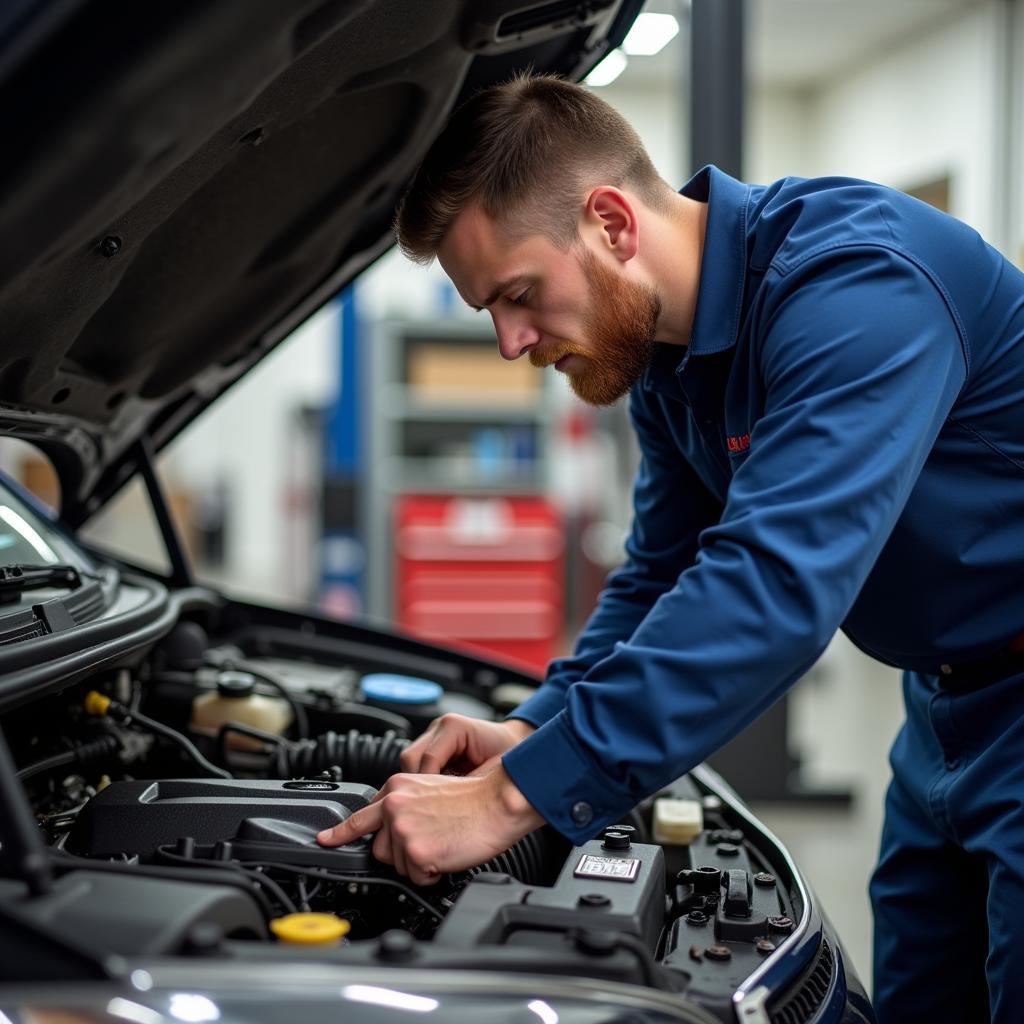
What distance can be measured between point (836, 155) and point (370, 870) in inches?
287

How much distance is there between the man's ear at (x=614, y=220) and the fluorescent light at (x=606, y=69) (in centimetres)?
44

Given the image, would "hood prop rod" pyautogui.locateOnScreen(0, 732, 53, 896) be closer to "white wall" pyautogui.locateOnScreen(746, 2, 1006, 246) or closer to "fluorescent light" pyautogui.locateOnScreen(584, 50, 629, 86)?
"fluorescent light" pyautogui.locateOnScreen(584, 50, 629, 86)

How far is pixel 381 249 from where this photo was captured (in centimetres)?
177

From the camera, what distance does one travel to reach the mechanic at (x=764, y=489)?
3.16 feet

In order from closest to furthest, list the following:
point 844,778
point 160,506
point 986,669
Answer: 1. point 986,669
2. point 160,506
3. point 844,778

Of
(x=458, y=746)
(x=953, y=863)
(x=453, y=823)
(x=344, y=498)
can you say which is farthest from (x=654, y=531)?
(x=344, y=498)

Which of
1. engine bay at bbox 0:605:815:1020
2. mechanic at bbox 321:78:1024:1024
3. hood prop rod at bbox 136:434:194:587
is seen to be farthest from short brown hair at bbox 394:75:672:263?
hood prop rod at bbox 136:434:194:587

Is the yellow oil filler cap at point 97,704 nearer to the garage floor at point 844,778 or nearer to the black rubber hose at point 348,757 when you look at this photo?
the black rubber hose at point 348,757

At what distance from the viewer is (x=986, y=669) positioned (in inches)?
51.2

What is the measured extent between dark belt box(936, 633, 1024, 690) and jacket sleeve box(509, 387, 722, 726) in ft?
1.20

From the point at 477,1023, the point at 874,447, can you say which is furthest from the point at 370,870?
the point at 874,447

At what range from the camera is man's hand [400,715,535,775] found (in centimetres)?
130

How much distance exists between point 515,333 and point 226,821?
1.86ft

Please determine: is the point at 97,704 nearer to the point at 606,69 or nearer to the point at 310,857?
the point at 310,857
